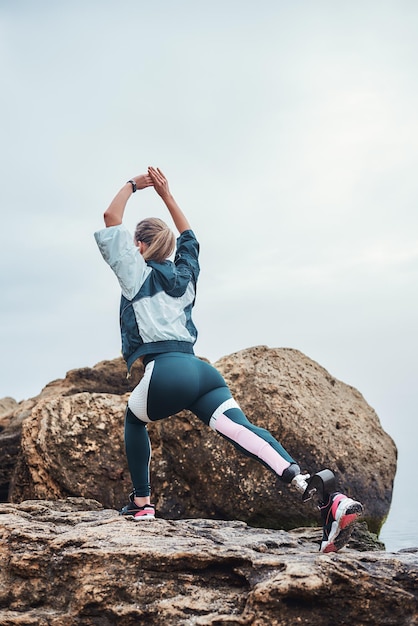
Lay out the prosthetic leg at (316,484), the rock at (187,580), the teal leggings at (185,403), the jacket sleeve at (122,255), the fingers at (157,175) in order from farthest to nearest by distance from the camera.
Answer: the fingers at (157,175), the jacket sleeve at (122,255), the teal leggings at (185,403), the prosthetic leg at (316,484), the rock at (187,580)

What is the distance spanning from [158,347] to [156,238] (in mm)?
883

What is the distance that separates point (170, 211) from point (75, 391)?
446 cm

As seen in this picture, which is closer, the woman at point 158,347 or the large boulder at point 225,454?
the woman at point 158,347

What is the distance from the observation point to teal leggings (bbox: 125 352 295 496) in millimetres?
5016

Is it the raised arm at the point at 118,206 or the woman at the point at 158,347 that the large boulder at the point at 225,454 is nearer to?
the woman at the point at 158,347

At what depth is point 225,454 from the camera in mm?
7496

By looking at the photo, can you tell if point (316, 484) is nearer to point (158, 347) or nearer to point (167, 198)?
point (158, 347)

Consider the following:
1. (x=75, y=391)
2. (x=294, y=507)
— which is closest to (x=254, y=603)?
(x=294, y=507)

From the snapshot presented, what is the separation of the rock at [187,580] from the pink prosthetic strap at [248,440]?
49cm

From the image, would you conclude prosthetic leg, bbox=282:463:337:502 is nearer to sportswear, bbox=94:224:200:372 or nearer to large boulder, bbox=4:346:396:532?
sportswear, bbox=94:224:200:372

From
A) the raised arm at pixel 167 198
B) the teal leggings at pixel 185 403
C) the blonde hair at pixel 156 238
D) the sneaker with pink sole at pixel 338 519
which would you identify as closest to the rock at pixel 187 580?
the sneaker with pink sole at pixel 338 519

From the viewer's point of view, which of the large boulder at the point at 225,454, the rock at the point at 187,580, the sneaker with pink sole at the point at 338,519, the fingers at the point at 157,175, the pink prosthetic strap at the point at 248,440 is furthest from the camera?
the large boulder at the point at 225,454

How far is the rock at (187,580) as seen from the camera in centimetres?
372

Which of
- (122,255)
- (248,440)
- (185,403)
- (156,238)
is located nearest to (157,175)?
(156,238)
